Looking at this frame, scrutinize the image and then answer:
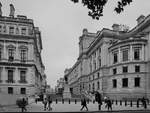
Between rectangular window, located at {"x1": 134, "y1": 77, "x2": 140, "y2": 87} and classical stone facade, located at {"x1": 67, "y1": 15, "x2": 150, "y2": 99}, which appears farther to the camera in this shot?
rectangular window, located at {"x1": 134, "y1": 77, "x2": 140, "y2": 87}

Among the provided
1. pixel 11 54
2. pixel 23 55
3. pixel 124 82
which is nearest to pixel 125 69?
pixel 124 82

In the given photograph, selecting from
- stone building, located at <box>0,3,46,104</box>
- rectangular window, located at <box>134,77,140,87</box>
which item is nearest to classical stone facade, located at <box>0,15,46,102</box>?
stone building, located at <box>0,3,46,104</box>

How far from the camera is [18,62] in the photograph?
182ft

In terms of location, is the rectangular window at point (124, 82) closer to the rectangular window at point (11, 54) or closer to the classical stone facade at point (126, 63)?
the classical stone facade at point (126, 63)

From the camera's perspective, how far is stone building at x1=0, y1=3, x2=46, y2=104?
54.6m

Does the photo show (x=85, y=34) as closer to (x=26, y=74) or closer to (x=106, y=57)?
(x=106, y=57)

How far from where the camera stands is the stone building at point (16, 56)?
5456cm

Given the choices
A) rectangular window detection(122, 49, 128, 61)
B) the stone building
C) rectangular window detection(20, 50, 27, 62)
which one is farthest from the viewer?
rectangular window detection(20, 50, 27, 62)

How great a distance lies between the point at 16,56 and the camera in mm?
55750

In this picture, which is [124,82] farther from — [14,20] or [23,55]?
[14,20]

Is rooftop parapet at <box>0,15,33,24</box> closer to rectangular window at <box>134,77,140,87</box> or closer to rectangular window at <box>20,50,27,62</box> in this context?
rectangular window at <box>20,50,27,62</box>

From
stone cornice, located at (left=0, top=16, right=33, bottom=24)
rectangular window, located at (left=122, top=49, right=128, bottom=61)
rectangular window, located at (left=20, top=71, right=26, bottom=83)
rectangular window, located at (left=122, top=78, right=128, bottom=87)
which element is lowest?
rectangular window, located at (left=122, top=78, right=128, bottom=87)

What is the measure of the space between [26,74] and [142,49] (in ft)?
93.5

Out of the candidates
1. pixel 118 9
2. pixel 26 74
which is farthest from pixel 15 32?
pixel 118 9
